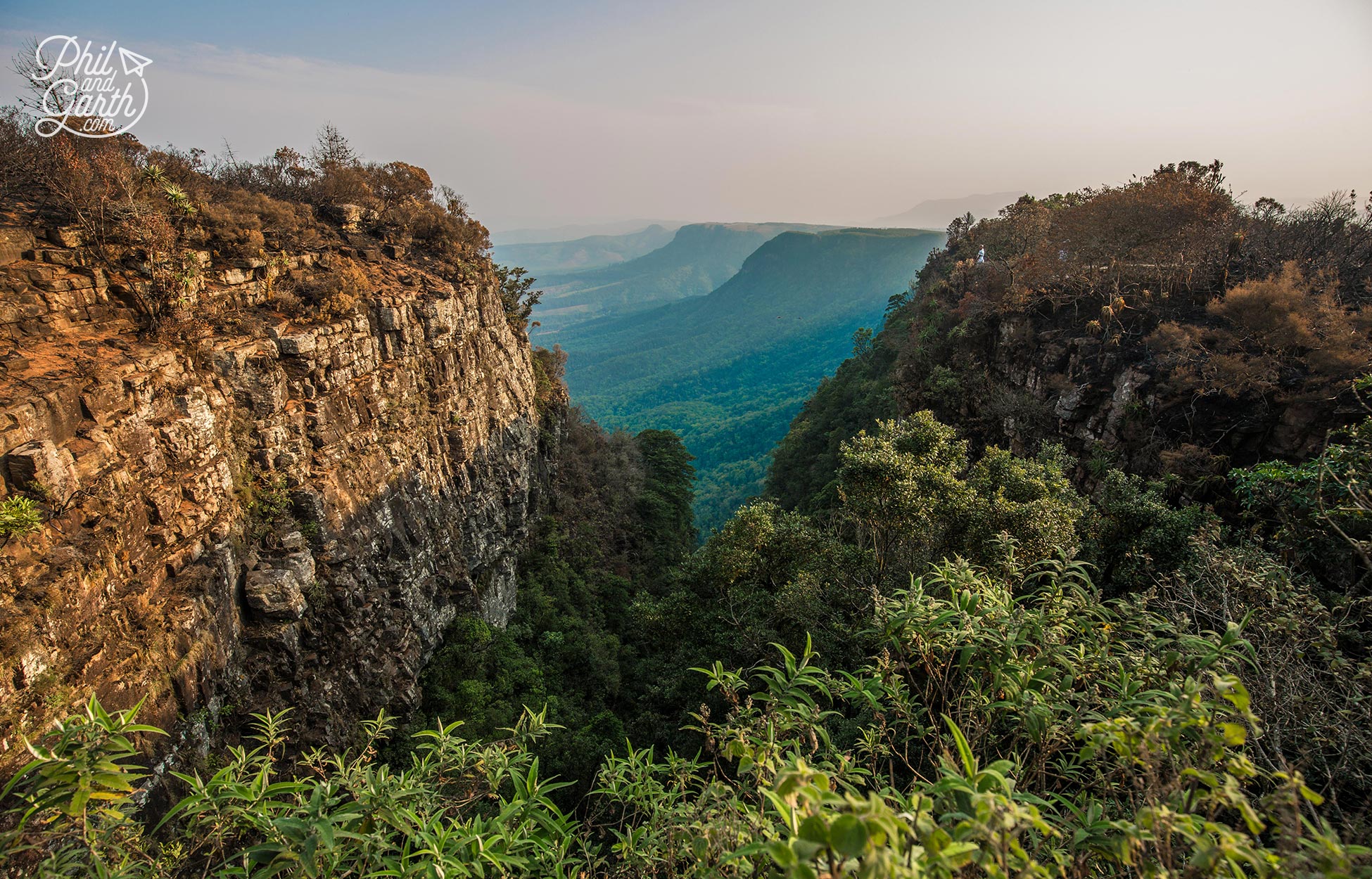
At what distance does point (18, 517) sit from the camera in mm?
7230

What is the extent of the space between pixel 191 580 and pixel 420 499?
6853mm

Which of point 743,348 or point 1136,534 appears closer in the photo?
point 1136,534

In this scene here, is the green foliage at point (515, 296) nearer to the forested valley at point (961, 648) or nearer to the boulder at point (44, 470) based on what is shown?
the forested valley at point (961, 648)

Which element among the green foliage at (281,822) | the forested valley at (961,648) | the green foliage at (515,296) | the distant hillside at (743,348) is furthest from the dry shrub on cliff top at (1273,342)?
the distant hillside at (743,348)

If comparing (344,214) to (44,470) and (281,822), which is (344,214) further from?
(281,822)

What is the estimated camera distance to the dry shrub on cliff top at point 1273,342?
12.1 m

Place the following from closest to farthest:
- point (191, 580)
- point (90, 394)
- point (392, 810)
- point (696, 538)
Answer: point (392, 810)
point (90, 394)
point (191, 580)
point (696, 538)

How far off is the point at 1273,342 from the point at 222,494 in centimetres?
2251

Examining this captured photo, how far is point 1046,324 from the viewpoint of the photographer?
66.5 ft

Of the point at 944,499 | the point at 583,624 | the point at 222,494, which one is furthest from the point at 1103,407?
the point at 222,494

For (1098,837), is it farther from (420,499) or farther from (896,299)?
(896,299)

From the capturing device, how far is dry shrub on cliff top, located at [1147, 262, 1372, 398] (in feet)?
39.6

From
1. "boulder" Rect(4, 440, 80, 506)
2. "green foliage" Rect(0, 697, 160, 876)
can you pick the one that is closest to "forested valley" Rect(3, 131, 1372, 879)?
"green foliage" Rect(0, 697, 160, 876)

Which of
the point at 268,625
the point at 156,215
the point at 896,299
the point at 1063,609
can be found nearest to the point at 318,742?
the point at 268,625
